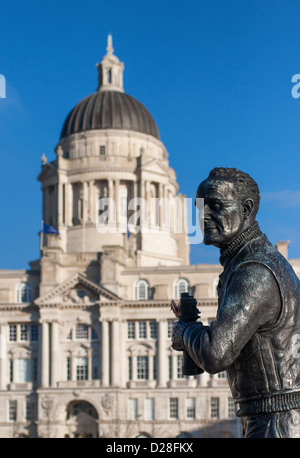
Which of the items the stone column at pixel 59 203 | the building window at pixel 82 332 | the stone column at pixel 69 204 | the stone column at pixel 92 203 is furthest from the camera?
the stone column at pixel 69 204

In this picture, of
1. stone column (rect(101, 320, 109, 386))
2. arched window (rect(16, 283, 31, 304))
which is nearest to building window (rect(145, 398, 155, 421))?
stone column (rect(101, 320, 109, 386))

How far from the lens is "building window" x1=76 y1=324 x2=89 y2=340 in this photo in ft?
282

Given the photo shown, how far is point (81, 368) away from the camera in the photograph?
85.5 m

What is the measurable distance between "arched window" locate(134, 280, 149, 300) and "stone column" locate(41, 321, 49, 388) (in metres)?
8.80

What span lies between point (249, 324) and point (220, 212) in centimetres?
105

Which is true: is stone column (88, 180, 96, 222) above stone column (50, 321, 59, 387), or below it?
above

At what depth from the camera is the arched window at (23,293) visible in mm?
88625

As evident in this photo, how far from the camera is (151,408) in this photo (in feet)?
275

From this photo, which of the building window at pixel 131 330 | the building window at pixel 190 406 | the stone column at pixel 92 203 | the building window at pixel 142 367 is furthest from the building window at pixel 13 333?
the stone column at pixel 92 203

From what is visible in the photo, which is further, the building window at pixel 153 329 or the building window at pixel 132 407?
the building window at pixel 153 329

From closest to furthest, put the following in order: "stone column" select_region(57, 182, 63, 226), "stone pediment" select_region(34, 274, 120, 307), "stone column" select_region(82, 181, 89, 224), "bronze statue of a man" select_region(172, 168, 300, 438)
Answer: "bronze statue of a man" select_region(172, 168, 300, 438) → "stone pediment" select_region(34, 274, 120, 307) → "stone column" select_region(82, 181, 89, 224) → "stone column" select_region(57, 182, 63, 226)

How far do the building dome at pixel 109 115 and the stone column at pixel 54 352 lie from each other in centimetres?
3119

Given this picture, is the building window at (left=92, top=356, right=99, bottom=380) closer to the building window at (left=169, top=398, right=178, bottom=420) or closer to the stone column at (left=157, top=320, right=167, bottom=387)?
the stone column at (left=157, top=320, right=167, bottom=387)

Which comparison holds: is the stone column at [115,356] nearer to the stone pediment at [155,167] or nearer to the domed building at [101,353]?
the domed building at [101,353]
